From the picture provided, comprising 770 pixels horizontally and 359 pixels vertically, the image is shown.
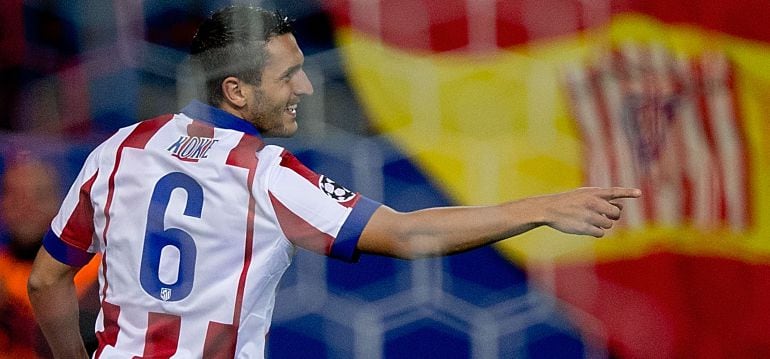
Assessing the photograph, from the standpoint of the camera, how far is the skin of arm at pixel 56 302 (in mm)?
1180

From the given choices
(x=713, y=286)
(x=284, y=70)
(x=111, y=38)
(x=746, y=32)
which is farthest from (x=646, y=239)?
(x=111, y=38)

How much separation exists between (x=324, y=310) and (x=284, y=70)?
494 millimetres

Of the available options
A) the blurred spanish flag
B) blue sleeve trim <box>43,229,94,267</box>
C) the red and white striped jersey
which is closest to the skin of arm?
blue sleeve trim <box>43,229,94,267</box>

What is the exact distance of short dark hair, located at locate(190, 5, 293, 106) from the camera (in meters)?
1.11

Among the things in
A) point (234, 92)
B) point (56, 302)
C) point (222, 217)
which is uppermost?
point (234, 92)

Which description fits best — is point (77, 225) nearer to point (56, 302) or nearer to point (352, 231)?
point (56, 302)

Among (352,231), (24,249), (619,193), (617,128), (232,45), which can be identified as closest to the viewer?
(619,193)

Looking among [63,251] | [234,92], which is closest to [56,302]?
[63,251]

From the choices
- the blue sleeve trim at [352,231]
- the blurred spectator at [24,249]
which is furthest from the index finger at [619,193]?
the blurred spectator at [24,249]

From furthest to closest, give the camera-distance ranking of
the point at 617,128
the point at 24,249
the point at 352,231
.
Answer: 1. the point at 617,128
2. the point at 24,249
3. the point at 352,231

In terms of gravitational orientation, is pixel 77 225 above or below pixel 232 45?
below

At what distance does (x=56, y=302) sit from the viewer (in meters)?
1.19

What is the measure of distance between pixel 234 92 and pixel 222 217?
5.8 inches

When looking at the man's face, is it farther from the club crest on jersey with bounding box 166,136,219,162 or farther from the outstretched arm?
the outstretched arm
